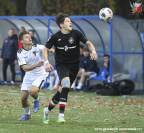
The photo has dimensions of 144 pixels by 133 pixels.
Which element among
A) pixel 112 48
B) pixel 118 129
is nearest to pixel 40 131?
pixel 118 129

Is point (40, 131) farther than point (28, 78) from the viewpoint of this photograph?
No

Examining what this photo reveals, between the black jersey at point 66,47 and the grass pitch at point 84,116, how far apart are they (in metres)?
1.22

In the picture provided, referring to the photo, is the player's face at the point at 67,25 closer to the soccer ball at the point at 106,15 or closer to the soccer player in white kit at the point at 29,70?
the soccer player in white kit at the point at 29,70

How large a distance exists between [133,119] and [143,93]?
747cm

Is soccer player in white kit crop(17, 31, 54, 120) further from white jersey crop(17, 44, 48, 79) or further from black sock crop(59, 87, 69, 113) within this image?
black sock crop(59, 87, 69, 113)

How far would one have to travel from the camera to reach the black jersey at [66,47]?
330 inches

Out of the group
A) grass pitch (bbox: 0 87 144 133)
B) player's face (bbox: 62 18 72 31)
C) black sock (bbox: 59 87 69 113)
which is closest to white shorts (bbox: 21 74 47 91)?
grass pitch (bbox: 0 87 144 133)

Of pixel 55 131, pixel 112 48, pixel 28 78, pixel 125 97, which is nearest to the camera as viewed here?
pixel 55 131

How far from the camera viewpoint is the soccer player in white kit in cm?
905

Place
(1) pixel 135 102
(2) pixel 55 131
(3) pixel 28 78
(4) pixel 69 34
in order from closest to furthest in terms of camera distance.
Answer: (2) pixel 55 131, (4) pixel 69 34, (3) pixel 28 78, (1) pixel 135 102

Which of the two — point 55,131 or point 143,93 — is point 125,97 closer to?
point 143,93

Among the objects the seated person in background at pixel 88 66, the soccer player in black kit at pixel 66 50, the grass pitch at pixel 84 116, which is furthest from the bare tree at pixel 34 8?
the soccer player in black kit at pixel 66 50

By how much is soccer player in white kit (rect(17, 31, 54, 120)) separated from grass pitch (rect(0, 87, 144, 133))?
1.51 ft

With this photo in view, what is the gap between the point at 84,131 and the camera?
7496mm
